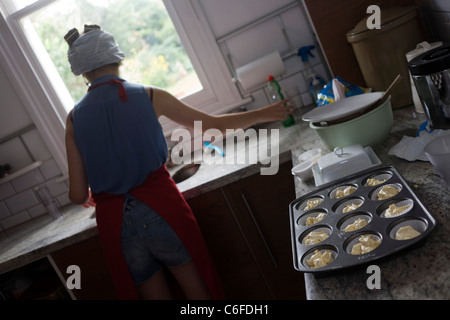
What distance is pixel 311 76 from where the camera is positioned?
2006 mm

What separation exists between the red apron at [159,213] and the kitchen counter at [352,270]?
0.15 metres

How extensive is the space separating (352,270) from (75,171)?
1198mm

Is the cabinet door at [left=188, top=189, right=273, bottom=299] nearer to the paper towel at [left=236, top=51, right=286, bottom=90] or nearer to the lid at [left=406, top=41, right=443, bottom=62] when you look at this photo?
the paper towel at [left=236, top=51, right=286, bottom=90]

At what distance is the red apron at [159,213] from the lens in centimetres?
159

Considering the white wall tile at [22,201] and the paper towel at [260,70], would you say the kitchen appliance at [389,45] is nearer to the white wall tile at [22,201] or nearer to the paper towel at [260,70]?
the paper towel at [260,70]

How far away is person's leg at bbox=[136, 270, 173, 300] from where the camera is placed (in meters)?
1.71

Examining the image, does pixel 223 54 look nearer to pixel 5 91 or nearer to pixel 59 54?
pixel 59 54

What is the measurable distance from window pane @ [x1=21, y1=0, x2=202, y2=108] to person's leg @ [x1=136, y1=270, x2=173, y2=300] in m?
1.13

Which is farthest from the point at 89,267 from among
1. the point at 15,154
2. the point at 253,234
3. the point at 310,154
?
the point at 310,154

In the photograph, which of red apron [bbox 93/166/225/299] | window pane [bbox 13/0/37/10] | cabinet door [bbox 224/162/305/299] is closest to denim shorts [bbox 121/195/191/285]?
red apron [bbox 93/166/225/299]

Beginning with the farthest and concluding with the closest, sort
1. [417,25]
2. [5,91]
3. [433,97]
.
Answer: [5,91] → [417,25] → [433,97]

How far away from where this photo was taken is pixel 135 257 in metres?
1.63

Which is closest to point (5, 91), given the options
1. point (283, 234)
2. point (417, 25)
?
point (283, 234)

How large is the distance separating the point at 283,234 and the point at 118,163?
0.79 m
